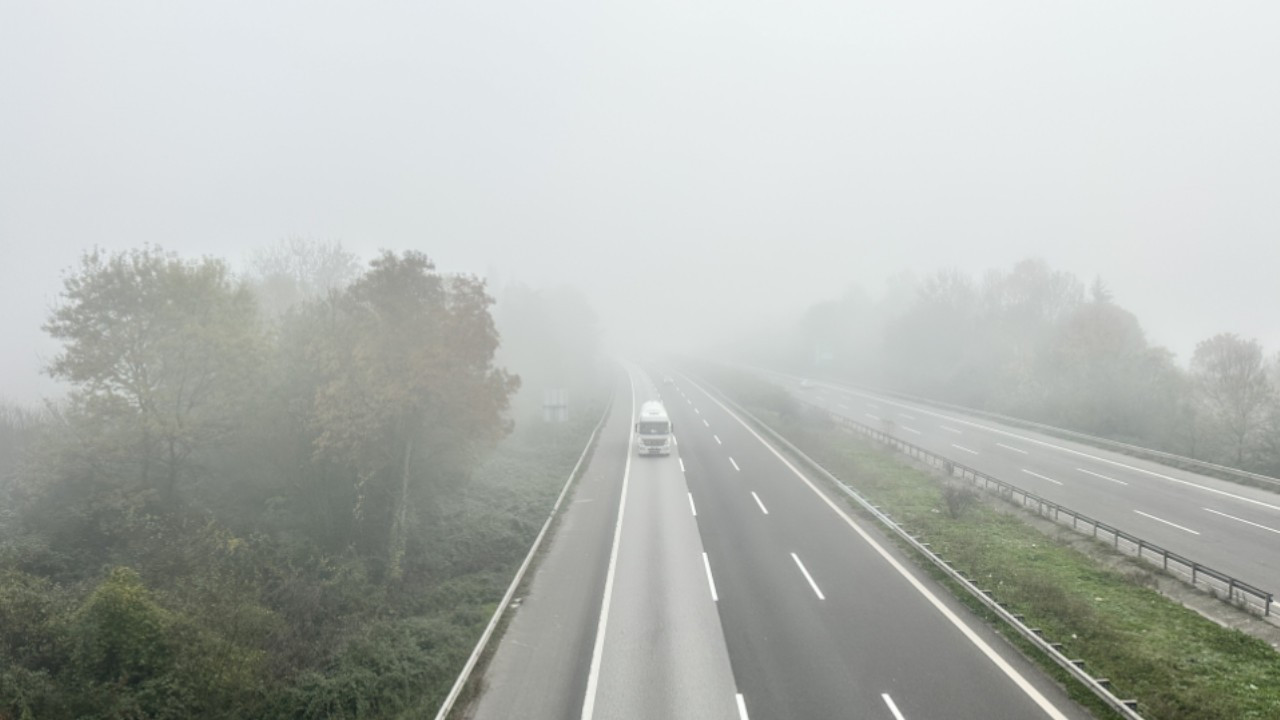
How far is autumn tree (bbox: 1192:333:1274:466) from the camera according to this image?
37.1 meters

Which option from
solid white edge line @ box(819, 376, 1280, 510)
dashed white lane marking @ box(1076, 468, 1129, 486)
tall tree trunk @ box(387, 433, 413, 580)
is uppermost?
solid white edge line @ box(819, 376, 1280, 510)

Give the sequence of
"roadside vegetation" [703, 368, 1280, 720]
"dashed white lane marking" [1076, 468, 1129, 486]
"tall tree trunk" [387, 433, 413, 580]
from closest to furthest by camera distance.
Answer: "roadside vegetation" [703, 368, 1280, 720]
"tall tree trunk" [387, 433, 413, 580]
"dashed white lane marking" [1076, 468, 1129, 486]

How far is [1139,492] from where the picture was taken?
28578mm

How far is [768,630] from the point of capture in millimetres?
14945

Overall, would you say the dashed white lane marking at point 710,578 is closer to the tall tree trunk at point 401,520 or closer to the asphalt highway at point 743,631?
the asphalt highway at point 743,631

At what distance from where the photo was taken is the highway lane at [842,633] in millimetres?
11688

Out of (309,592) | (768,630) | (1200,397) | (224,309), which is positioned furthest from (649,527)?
(1200,397)

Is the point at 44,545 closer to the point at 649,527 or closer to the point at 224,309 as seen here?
the point at 224,309

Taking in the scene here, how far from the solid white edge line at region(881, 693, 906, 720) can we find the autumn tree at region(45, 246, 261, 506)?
2441cm

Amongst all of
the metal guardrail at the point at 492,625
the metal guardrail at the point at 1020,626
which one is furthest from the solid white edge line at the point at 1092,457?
the metal guardrail at the point at 492,625

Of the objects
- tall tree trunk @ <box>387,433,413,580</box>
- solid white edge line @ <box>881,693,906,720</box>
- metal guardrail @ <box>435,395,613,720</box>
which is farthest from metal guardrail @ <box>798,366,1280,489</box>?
tall tree trunk @ <box>387,433,413,580</box>

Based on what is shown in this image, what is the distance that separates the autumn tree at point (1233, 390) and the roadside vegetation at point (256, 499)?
136ft

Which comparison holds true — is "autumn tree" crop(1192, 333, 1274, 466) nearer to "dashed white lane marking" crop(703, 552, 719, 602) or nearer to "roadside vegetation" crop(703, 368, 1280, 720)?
"roadside vegetation" crop(703, 368, 1280, 720)

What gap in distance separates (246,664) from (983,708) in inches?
613
